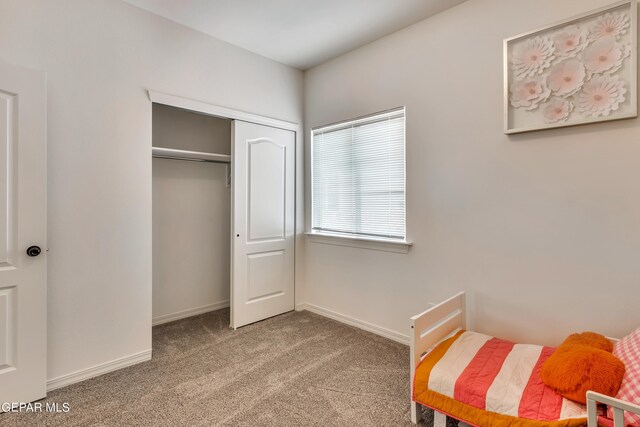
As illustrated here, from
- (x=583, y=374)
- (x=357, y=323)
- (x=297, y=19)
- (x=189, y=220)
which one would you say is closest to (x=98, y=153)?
(x=189, y=220)

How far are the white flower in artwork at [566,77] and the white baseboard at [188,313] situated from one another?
3521 mm

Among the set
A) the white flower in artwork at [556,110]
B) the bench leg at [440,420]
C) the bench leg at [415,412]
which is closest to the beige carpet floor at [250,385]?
the bench leg at [415,412]

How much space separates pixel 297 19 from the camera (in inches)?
103

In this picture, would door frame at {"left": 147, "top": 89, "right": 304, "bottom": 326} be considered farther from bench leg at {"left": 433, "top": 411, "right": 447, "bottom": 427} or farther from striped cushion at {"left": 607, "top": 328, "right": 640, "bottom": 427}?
striped cushion at {"left": 607, "top": 328, "right": 640, "bottom": 427}

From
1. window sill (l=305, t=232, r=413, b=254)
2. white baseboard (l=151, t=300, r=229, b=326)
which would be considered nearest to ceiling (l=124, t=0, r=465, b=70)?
window sill (l=305, t=232, r=413, b=254)

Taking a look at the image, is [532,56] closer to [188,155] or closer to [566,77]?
[566,77]

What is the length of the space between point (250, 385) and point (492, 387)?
1428mm

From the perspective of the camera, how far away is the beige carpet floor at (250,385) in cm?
183

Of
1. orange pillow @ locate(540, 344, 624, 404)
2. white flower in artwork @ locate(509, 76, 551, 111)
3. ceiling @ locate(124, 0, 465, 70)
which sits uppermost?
ceiling @ locate(124, 0, 465, 70)

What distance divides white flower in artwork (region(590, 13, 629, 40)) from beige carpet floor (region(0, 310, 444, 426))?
92.4 inches

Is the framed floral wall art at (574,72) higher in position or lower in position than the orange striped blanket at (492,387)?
higher

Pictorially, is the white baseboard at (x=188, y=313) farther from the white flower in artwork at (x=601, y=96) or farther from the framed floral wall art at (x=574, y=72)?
the white flower in artwork at (x=601, y=96)

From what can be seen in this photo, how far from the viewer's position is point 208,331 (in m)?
3.02

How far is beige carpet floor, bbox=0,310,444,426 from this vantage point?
183 centimetres
